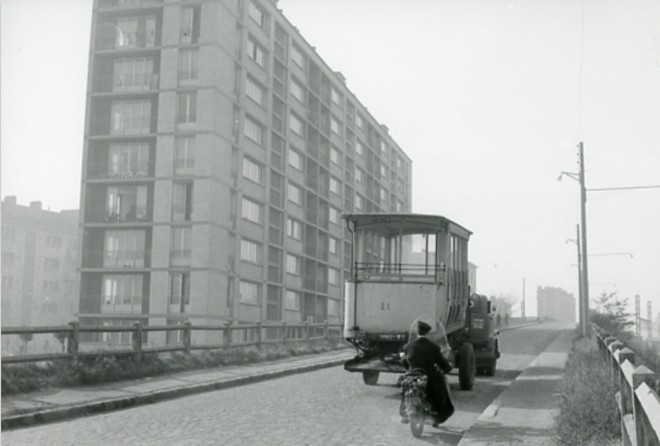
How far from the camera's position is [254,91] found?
47.6 m

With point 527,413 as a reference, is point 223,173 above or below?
above

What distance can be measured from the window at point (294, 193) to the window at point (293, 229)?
5.35 feet

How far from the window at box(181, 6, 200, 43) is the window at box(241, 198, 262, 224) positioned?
404 inches

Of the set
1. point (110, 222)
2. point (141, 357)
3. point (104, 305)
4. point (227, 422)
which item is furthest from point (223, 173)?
point (227, 422)

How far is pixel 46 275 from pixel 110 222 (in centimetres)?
3063

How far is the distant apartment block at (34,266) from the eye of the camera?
65.9 m

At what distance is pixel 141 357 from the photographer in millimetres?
14992

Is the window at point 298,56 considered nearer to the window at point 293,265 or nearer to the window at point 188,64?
the window at point 188,64

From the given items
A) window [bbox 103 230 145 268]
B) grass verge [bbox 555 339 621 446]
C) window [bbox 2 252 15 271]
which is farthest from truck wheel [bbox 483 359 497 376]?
window [bbox 2 252 15 271]

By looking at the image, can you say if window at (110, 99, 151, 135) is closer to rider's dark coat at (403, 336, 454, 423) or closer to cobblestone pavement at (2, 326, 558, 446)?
cobblestone pavement at (2, 326, 558, 446)

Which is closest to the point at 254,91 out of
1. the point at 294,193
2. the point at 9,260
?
the point at 294,193

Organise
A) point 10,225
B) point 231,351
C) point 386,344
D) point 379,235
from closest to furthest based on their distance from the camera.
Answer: point 386,344 < point 379,235 < point 231,351 < point 10,225

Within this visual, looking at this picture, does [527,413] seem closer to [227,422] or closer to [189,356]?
[227,422]

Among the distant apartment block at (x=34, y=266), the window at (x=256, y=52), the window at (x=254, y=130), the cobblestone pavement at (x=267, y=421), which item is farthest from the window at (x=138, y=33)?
the cobblestone pavement at (x=267, y=421)
